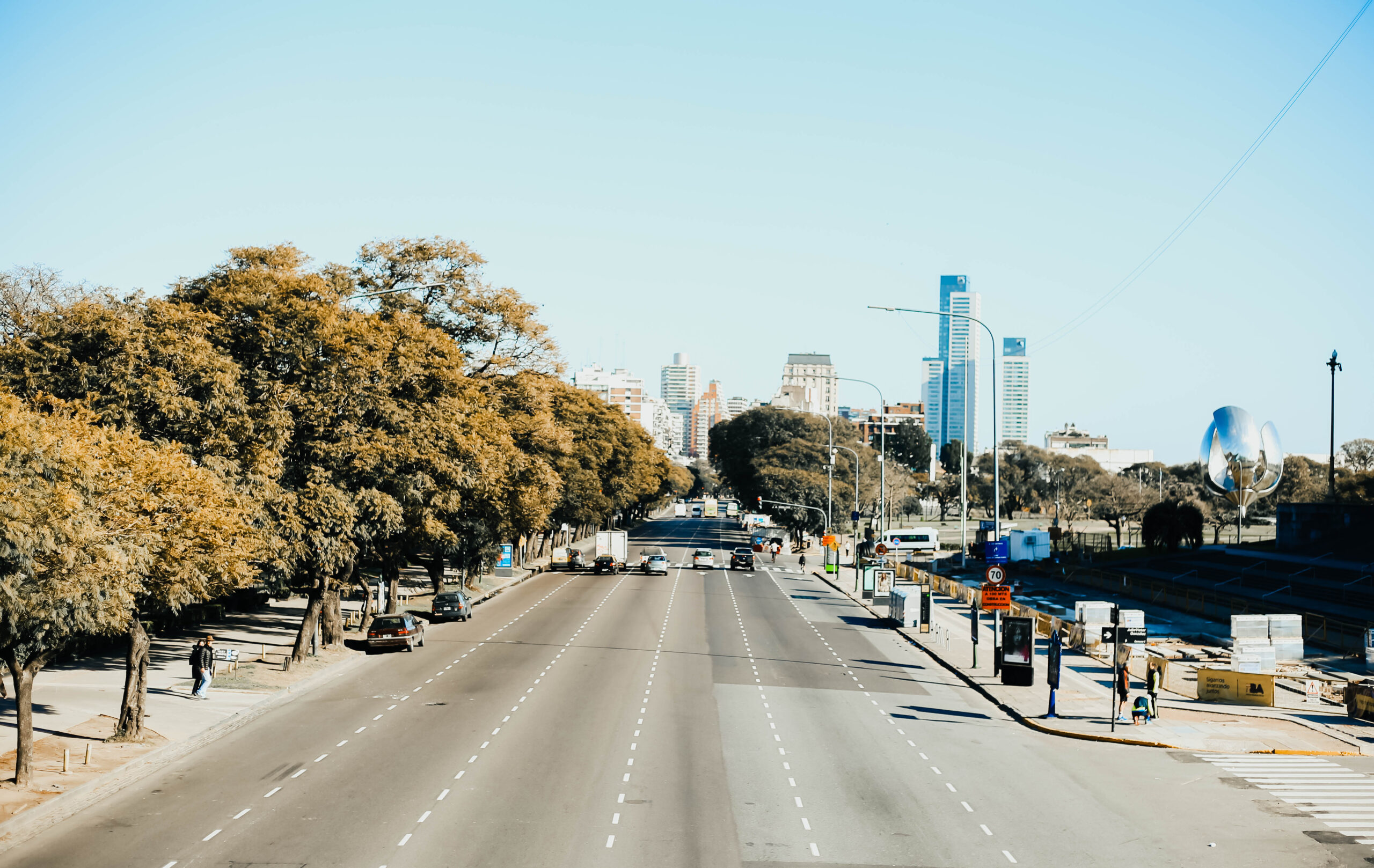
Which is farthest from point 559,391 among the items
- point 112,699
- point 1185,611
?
point 112,699

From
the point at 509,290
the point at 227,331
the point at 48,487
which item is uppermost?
the point at 509,290

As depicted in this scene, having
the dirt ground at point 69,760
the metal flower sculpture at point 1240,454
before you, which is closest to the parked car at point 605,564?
the dirt ground at point 69,760

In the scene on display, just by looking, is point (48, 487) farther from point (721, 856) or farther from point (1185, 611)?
point (1185, 611)

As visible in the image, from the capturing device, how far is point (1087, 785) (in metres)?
20.3

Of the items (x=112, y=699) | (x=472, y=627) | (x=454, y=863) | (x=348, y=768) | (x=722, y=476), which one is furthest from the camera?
(x=722, y=476)

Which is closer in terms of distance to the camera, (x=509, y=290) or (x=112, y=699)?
(x=112, y=699)

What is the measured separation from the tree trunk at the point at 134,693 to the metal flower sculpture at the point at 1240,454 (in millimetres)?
99021

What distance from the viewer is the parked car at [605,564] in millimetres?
73375

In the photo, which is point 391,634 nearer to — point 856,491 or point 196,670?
point 196,670

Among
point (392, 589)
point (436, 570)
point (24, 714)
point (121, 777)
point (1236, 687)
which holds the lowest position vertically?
point (121, 777)

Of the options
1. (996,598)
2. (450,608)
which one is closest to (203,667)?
(450,608)

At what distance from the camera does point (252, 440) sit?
29906 millimetres

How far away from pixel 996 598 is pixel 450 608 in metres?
24.0

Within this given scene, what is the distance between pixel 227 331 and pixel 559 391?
149ft
